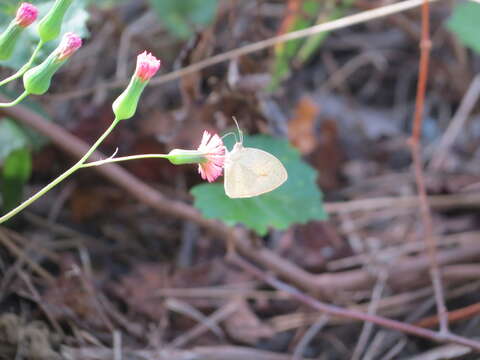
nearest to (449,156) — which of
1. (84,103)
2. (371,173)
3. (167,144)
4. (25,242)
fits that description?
(371,173)

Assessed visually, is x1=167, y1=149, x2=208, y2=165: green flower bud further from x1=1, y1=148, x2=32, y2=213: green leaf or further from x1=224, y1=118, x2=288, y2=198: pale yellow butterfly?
x1=1, y1=148, x2=32, y2=213: green leaf

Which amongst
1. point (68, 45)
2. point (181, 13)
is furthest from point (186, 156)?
point (181, 13)

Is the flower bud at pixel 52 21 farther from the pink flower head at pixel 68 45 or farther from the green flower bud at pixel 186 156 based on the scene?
the green flower bud at pixel 186 156

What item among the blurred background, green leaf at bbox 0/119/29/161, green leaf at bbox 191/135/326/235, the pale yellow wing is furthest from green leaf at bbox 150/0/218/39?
the pale yellow wing

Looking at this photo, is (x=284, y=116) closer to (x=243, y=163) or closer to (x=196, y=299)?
(x=196, y=299)

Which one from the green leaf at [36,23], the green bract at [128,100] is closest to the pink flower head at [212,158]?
the green bract at [128,100]
